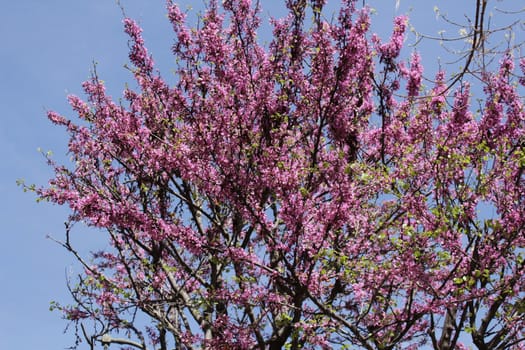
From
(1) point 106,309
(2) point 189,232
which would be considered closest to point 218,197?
(2) point 189,232

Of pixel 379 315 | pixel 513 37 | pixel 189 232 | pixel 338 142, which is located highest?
pixel 338 142

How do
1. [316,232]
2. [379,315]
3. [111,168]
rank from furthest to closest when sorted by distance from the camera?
[111,168] → [379,315] → [316,232]

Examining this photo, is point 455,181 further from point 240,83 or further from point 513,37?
point 513,37

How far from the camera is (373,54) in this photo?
38.6ft

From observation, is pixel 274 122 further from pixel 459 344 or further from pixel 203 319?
pixel 459 344

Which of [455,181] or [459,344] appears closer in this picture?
[455,181]

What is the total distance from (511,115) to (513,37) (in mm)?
Answer: 7007

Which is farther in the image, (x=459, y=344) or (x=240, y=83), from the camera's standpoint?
(x=459, y=344)

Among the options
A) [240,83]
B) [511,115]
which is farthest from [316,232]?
[511,115]

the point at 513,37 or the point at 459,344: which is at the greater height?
the point at 459,344

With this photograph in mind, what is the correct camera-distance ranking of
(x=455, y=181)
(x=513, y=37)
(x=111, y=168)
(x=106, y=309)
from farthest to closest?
(x=111, y=168) < (x=106, y=309) < (x=455, y=181) < (x=513, y=37)

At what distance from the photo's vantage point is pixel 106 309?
1233 cm

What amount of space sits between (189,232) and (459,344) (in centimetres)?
766

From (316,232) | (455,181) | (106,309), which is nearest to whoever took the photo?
(316,232)
